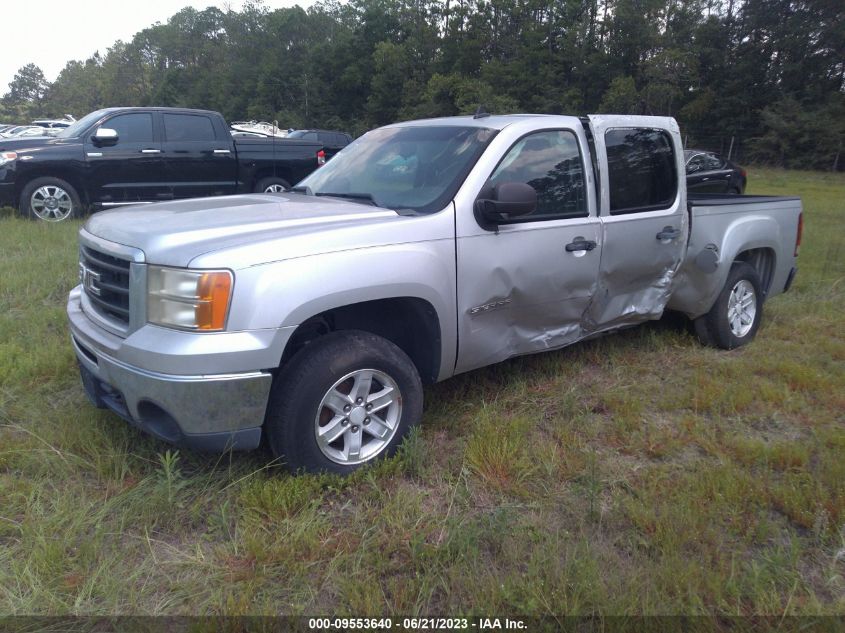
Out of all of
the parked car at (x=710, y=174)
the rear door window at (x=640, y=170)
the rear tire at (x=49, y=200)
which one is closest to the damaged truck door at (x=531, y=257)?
the rear door window at (x=640, y=170)

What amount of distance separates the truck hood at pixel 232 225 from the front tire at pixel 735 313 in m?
3.01

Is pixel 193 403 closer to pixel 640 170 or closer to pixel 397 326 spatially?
pixel 397 326

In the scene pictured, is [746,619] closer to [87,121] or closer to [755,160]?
[87,121]

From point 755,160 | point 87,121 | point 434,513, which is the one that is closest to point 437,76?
point 755,160

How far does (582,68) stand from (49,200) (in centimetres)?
3485

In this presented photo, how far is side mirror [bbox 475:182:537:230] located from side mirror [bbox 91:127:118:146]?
720 centimetres

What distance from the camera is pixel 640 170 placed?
4.70 meters

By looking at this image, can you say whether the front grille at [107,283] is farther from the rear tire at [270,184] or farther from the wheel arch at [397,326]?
the rear tire at [270,184]

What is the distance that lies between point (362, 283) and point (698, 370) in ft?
9.30

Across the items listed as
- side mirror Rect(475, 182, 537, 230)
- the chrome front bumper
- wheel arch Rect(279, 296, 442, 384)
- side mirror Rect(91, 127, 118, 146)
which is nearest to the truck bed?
side mirror Rect(475, 182, 537, 230)

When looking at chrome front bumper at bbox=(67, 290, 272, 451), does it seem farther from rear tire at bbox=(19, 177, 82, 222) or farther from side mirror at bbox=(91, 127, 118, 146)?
rear tire at bbox=(19, 177, 82, 222)

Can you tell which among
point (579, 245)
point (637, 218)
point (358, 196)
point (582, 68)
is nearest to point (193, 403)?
point (358, 196)

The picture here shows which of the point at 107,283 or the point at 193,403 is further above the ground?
the point at 107,283

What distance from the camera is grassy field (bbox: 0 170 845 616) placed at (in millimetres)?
2553
